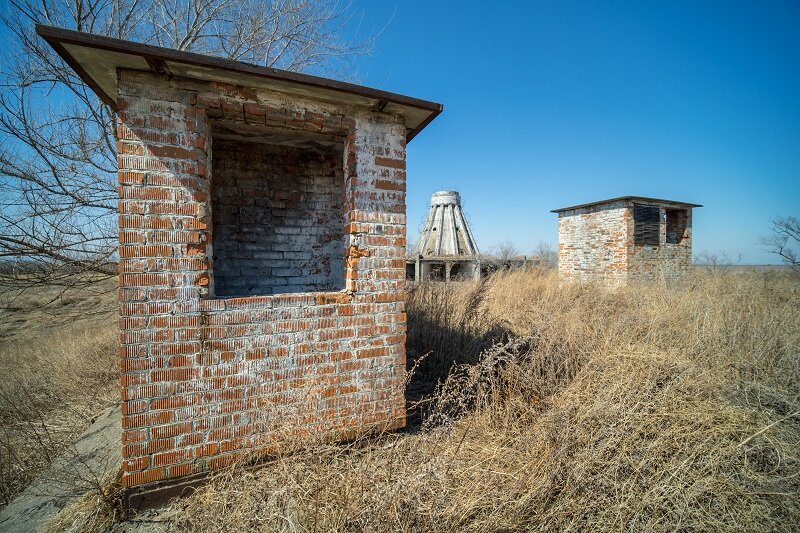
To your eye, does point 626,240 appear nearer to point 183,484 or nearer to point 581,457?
point 581,457

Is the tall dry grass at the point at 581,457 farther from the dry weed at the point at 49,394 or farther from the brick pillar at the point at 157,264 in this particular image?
the dry weed at the point at 49,394

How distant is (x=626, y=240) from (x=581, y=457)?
1121cm

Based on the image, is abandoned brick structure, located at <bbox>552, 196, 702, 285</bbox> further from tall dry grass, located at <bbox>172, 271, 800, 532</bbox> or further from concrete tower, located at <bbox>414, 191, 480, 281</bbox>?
tall dry grass, located at <bbox>172, 271, 800, 532</bbox>

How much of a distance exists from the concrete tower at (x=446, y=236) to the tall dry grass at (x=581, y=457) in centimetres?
1148

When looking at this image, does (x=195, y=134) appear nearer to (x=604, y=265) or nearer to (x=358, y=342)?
(x=358, y=342)

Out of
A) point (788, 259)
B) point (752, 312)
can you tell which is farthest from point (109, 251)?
point (788, 259)

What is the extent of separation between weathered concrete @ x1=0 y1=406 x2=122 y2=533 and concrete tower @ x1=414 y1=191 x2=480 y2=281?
42.1 feet

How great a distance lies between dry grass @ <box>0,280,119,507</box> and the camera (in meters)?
3.42

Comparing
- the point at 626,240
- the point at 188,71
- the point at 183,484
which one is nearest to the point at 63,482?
the point at 183,484

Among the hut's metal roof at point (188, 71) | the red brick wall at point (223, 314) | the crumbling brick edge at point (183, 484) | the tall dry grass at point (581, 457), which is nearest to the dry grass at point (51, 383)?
the crumbling brick edge at point (183, 484)

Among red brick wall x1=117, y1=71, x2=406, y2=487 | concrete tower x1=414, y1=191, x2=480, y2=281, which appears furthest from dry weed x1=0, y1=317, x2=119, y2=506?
concrete tower x1=414, y1=191, x2=480, y2=281

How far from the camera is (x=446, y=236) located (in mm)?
16500

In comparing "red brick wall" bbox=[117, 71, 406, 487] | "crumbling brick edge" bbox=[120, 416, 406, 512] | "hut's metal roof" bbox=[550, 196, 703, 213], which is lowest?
"crumbling brick edge" bbox=[120, 416, 406, 512]

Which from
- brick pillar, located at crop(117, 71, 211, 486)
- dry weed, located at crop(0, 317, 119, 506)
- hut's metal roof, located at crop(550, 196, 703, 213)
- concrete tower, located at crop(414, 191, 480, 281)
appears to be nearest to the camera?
brick pillar, located at crop(117, 71, 211, 486)
